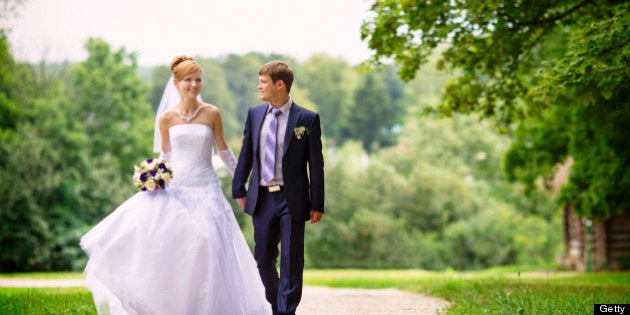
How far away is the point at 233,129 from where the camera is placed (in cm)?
6500

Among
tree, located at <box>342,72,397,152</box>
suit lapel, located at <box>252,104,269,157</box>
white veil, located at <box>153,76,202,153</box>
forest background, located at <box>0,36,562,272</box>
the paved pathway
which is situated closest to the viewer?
suit lapel, located at <box>252,104,269,157</box>

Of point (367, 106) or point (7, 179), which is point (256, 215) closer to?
point (7, 179)

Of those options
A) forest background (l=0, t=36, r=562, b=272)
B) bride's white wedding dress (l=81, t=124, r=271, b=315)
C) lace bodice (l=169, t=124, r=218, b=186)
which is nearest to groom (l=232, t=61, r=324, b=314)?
bride's white wedding dress (l=81, t=124, r=271, b=315)

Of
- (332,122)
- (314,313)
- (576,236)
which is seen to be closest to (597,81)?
(314,313)

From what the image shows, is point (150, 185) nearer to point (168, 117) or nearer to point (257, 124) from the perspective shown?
point (168, 117)

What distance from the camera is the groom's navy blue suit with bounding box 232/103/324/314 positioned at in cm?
717

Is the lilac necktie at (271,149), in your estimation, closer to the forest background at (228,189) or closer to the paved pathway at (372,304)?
the paved pathway at (372,304)

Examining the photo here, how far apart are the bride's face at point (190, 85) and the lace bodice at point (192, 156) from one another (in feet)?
0.99

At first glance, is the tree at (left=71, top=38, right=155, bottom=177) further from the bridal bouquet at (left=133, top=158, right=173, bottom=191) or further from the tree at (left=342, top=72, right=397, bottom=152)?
the bridal bouquet at (left=133, top=158, right=173, bottom=191)

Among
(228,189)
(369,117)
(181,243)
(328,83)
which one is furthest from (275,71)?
(328,83)

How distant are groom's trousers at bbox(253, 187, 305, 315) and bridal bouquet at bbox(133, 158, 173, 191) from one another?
88 centimetres

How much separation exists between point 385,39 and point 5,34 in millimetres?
17120

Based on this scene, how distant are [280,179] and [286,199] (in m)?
0.20

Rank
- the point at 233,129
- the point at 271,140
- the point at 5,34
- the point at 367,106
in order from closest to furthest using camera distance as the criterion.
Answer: the point at 271,140 → the point at 5,34 → the point at 233,129 → the point at 367,106
